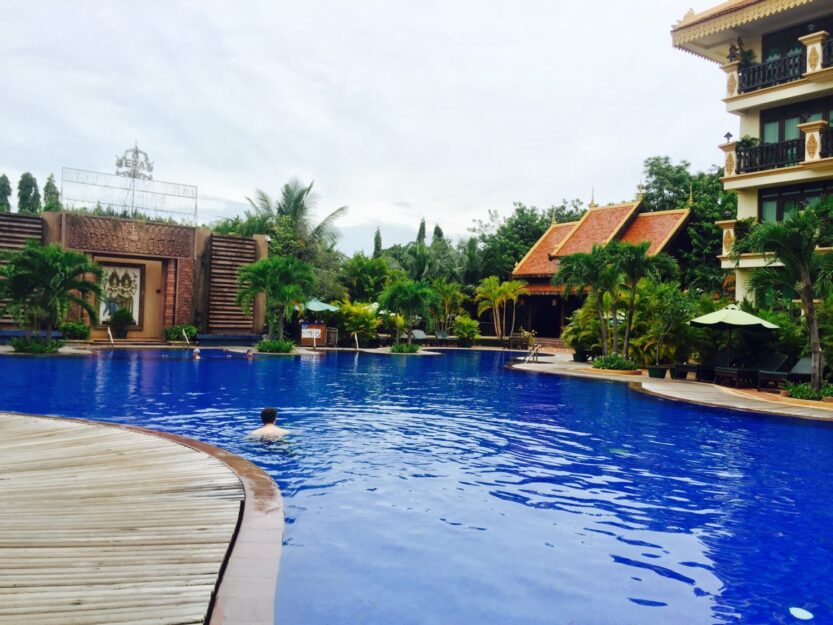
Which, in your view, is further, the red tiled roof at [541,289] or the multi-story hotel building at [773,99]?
the red tiled roof at [541,289]

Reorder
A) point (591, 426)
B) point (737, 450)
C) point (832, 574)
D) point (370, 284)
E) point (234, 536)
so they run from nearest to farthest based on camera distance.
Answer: point (234, 536) → point (832, 574) → point (737, 450) → point (591, 426) → point (370, 284)

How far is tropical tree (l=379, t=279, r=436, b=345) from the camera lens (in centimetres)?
2677

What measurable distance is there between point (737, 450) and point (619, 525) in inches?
164

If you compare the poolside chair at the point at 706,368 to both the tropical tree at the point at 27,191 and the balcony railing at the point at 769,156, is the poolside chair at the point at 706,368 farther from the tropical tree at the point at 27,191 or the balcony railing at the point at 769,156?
the tropical tree at the point at 27,191

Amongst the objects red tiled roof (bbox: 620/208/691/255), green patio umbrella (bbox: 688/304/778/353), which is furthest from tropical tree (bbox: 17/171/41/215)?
green patio umbrella (bbox: 688/304/778/353)

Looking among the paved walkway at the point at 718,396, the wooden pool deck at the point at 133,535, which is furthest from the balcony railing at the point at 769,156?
the wooden pool deck at the point at 133,535

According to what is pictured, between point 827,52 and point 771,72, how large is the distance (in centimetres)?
190

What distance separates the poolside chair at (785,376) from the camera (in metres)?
14.8

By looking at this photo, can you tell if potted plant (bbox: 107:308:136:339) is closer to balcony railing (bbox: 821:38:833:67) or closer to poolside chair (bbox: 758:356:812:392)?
poolside chair (bbox: 758:356:812:392)

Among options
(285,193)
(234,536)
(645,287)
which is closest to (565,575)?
(234,536)

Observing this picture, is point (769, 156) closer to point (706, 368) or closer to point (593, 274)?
point (593, 274)

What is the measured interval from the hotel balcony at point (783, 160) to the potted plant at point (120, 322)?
23.0 metres

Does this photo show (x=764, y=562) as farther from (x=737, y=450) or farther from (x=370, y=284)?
(x=370, y=284)

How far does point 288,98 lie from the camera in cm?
1842
